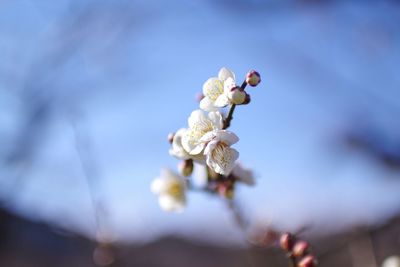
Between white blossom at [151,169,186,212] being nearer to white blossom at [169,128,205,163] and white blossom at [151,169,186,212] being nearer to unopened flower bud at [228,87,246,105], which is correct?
white blossom at [169,128,205,163]

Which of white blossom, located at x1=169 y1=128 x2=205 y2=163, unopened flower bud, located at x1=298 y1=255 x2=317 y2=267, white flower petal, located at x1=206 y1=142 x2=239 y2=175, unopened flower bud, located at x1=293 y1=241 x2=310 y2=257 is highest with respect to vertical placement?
white blossom, located at x1=169 y1=128 x2=205 y2=163

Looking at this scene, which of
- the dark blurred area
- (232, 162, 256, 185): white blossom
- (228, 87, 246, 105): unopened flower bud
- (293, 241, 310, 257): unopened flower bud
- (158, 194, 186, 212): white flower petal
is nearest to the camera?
(228, 87, 246, 105): unopened flower bud

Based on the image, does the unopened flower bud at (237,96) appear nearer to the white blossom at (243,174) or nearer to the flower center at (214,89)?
the flower center at (214,89)

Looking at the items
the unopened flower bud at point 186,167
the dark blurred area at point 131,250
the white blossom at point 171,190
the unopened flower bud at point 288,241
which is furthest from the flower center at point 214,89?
the dark blurred area at point 131,250

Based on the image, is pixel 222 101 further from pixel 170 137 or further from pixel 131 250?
pixel 131 250

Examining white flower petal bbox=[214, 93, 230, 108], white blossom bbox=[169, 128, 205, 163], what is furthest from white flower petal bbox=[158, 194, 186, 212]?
white flower petal bbox=[214, 93, 230, 108]

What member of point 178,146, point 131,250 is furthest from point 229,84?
point 131,250

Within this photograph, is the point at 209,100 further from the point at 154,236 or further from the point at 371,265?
the point at 154,236

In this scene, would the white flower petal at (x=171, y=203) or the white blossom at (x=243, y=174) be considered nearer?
the white blossom at (x=243, y=174)
